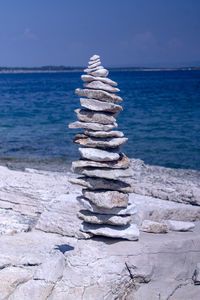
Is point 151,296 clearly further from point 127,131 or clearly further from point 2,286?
point 127,131

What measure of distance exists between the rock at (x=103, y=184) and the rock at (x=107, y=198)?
3.4 inches

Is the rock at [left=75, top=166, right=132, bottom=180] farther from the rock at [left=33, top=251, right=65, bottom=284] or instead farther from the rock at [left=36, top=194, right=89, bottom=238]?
the rock at [left=33, top=251, right=65, bottom=284]

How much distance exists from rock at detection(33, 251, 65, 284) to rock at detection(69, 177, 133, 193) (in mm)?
1349

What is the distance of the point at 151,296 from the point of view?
6926 millimetres

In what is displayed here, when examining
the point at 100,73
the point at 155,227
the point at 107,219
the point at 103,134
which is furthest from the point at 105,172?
the point at 100,73

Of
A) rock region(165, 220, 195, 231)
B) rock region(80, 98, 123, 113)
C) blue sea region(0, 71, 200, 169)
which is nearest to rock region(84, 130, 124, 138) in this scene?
rock region(80, 98, 123, 113)

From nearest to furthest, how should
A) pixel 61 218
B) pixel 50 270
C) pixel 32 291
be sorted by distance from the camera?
1. pixel 32 291
2. pixel 50 270
3. pixel 61 218

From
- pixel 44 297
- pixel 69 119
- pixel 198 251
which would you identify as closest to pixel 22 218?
pixel 44 297

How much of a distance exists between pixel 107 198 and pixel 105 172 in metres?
0.44

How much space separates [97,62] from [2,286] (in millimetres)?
3968

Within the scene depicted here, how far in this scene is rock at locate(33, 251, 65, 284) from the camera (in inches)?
254

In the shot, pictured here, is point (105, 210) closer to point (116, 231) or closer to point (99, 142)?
point (116, 231)

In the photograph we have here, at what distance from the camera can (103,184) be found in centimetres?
740

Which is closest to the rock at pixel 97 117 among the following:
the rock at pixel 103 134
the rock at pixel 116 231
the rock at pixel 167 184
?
the rock at pixel 103 134
